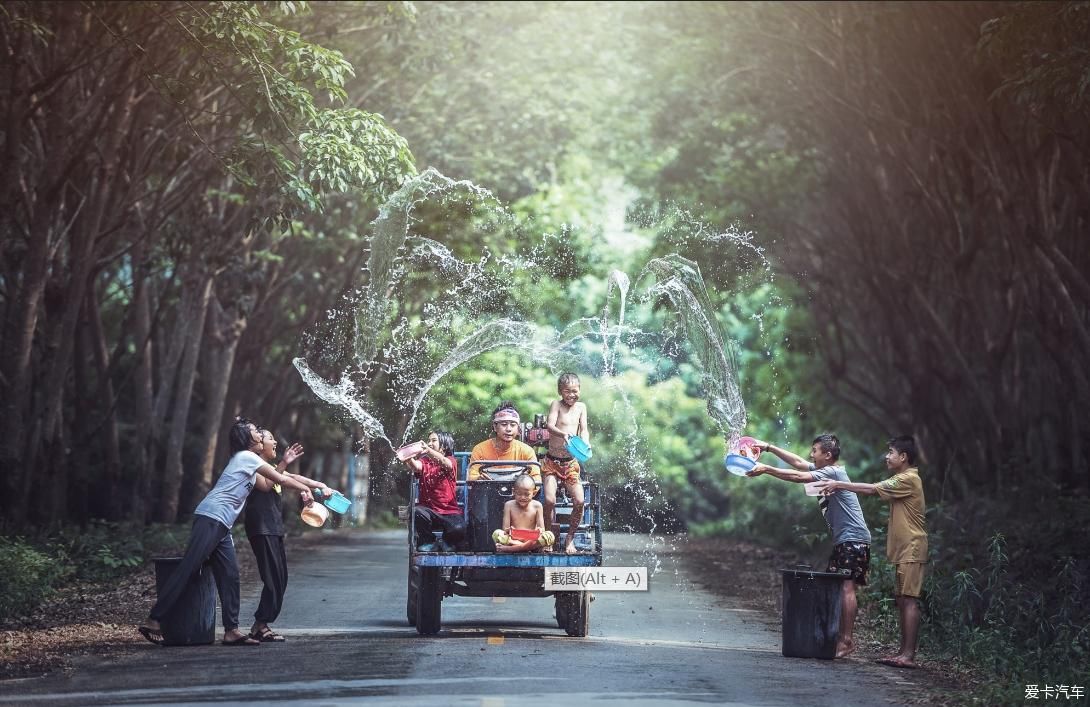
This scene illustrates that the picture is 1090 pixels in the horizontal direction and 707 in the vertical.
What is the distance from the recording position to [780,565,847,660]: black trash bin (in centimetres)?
1410

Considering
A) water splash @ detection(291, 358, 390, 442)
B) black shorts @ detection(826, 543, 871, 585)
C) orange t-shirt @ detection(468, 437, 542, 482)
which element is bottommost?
black shorts @ detection(826, 543, 871, 585)

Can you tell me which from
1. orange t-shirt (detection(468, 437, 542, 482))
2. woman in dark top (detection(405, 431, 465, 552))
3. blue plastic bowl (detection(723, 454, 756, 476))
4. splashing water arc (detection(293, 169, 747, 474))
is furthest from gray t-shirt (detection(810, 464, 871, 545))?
splashing water arc (detection(293, 169, 747, 474))

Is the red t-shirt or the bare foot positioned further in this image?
the red t-shirt

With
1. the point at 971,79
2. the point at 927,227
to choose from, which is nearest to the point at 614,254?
the point at 927,227

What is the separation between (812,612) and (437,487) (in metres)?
3.55

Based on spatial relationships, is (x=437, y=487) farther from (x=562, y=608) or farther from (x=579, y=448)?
(x=562, y=608)

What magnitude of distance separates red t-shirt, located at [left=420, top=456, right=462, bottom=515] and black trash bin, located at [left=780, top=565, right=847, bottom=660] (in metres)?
3.15

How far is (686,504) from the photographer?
66000mm

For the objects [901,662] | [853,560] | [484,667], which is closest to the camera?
[484,667]

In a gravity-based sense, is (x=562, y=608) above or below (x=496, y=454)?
below

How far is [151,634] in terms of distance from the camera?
14484 mm

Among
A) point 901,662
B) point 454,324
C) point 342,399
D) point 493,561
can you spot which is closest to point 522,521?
point 493,561

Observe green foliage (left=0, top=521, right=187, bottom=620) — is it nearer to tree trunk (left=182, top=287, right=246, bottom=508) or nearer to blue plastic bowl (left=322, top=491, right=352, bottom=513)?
tree trunk (left=182, top=287, right=246, bottom=508)

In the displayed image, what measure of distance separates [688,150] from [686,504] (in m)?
33.8
